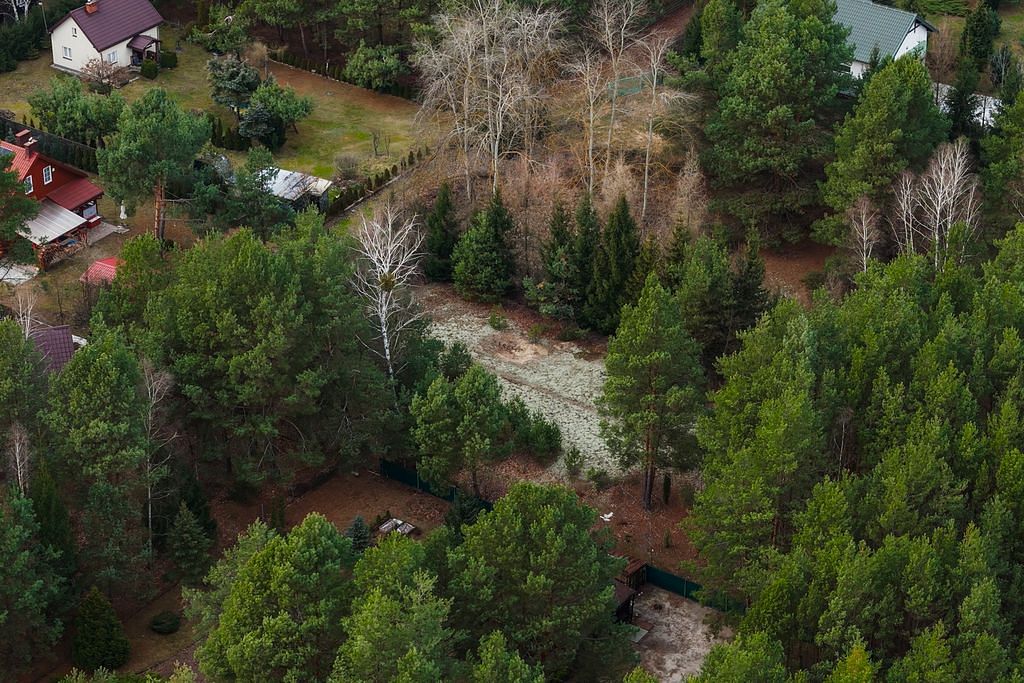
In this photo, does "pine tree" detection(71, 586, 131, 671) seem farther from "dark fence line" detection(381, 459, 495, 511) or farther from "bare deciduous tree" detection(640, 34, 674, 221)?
"bare deciduous tree" detection(640, 34, 674, 221)

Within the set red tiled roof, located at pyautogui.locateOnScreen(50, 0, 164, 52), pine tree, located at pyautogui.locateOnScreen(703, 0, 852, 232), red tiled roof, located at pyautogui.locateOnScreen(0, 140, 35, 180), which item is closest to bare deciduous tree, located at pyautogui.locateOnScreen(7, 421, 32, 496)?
red tiled roof, located at pyautogui.locateOnScreen(0, 140, 35, 180)

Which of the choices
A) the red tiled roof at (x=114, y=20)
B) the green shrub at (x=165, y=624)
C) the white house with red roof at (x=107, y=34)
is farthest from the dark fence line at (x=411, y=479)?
the red tiled roof at (x=114, y=20)

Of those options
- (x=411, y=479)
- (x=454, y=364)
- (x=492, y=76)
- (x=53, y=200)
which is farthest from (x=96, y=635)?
(x=492, y=76)

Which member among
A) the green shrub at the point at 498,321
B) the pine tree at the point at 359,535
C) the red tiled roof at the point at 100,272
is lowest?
the pine tree at the point at 359,535

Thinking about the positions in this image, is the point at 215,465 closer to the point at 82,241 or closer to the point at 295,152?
the point at 82,241

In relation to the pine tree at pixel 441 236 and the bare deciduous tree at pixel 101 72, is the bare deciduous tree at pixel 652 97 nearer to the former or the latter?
the pine tree at pixel 441 236

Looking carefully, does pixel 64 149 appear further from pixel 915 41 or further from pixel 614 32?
pixel 915 41
